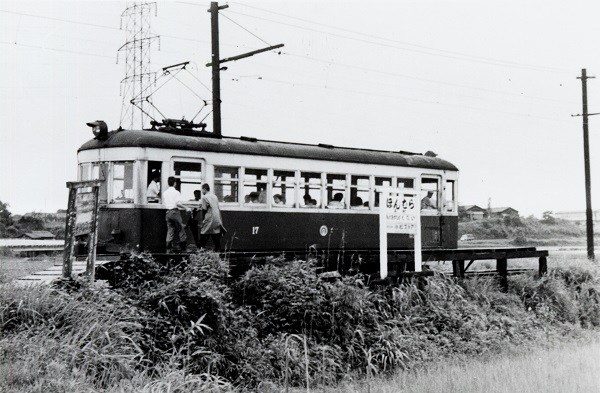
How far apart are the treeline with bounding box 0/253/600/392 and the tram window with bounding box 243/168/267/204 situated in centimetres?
247

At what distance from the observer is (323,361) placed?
9.23 metres

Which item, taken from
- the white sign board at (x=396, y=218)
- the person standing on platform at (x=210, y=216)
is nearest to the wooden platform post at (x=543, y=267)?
the white sign board at (x=396, y=218)

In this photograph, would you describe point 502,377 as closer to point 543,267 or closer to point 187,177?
point 187,177

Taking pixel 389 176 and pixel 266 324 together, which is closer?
pixel 266 324

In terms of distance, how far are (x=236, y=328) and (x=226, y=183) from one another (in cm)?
428

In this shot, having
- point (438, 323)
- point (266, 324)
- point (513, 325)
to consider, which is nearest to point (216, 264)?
point (266, 324)

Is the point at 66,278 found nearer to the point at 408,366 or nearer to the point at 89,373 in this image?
the point at 89,373

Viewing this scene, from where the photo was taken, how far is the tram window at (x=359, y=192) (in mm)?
15164

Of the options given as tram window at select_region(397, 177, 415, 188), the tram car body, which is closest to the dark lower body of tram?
the tram car body

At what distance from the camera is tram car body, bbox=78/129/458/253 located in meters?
12.1

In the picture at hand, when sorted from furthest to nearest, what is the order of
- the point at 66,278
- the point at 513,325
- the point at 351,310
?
the point at 513,325
the point at 351,310
the point at 66,278

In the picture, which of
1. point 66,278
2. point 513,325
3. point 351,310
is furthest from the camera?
point 513,325

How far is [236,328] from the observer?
9.45m

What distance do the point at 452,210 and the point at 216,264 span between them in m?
8.63
